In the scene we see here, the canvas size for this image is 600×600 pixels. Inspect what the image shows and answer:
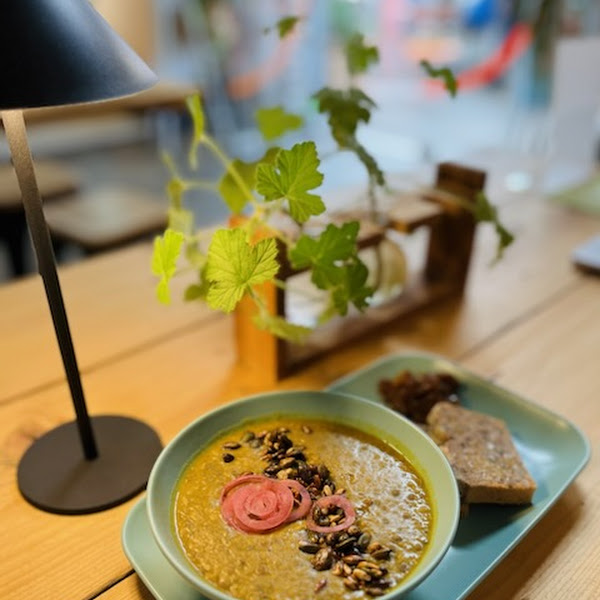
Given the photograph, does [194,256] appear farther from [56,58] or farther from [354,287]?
[56,58]

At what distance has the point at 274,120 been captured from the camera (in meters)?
0.94

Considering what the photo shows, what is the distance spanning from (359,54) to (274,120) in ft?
0.53

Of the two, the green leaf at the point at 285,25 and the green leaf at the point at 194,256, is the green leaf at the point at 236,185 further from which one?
the green leaf at the point at 285,25

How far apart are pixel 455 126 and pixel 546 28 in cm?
306

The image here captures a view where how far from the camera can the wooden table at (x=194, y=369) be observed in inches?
26.1

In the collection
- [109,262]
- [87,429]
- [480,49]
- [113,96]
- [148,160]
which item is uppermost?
[113,96]

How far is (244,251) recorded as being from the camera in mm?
645

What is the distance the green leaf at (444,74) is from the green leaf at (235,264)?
0.47 meters

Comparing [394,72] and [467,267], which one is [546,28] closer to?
[467,267]

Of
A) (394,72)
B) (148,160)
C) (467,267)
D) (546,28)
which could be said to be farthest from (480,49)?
(467,267)

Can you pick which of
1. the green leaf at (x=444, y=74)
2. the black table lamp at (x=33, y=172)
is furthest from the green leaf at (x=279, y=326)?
the green leaf at (x=444, y=74)

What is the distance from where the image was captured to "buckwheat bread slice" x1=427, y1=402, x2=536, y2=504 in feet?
2.33

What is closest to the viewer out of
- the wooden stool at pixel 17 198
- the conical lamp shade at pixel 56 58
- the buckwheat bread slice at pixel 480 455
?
the conical lamp shade at pixel 56 58

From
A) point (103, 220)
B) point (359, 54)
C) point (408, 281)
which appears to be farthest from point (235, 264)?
point (103, 220)
